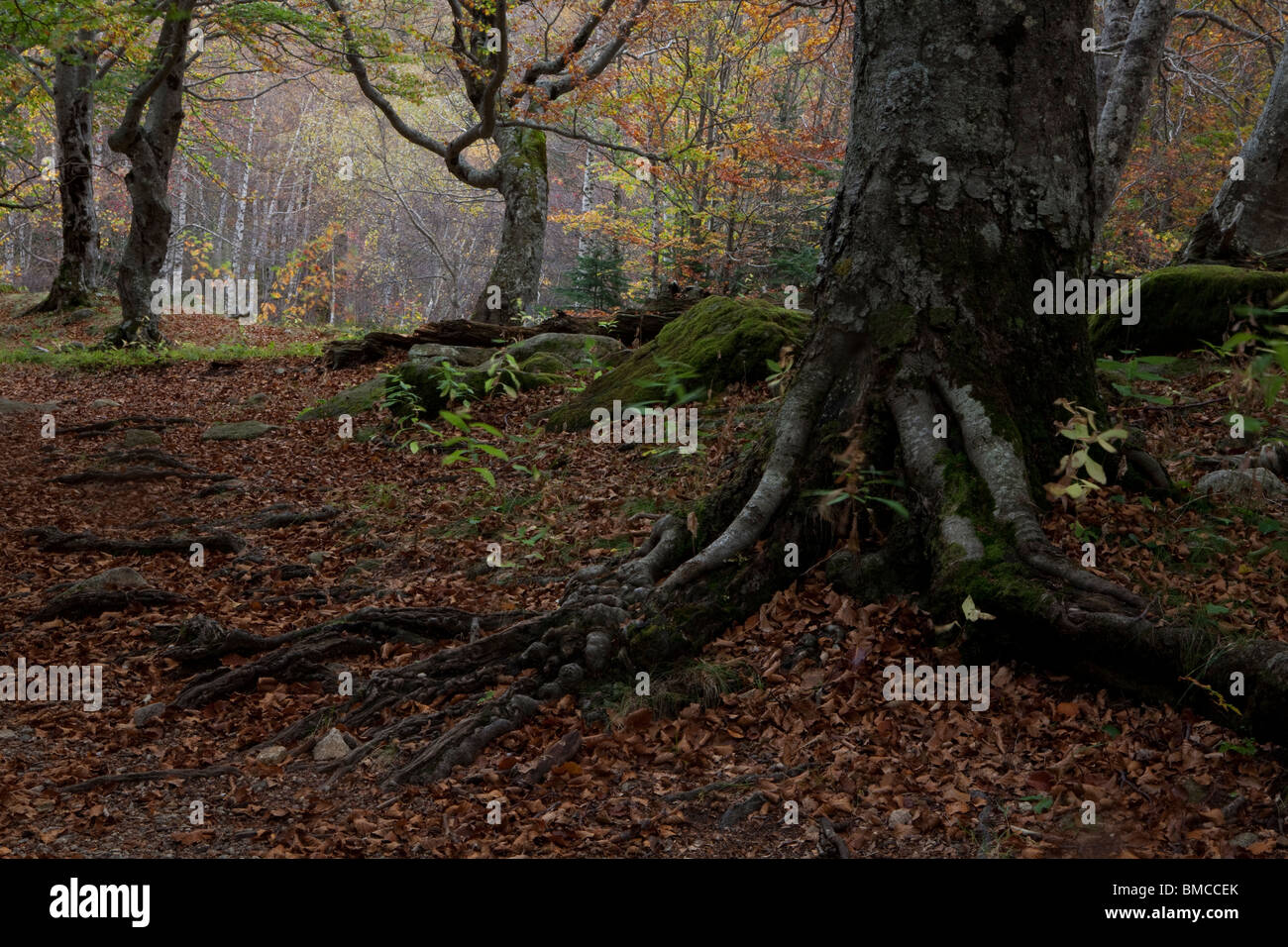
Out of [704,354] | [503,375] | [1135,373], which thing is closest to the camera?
[1135,373]

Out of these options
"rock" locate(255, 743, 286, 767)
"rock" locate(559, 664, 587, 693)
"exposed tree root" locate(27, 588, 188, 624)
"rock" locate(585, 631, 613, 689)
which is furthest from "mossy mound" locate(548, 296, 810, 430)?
"rock" locate(255, 743, 286, 767)

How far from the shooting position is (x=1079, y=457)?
4016mm

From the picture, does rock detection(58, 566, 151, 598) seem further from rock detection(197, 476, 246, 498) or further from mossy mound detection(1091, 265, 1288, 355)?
mossy mound detection(1091, 265, 1288, 355)

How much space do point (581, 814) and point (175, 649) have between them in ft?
9.78

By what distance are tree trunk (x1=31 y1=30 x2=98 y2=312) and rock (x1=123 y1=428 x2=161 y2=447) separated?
1177 cm

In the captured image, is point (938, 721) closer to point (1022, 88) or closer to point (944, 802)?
point (944, 802)

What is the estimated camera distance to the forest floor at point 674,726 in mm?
3066

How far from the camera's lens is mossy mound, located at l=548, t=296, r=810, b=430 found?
7.67 m

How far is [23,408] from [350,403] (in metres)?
4.62

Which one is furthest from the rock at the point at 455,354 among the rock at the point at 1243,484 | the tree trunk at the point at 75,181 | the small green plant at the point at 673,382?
the tree trunk at the point at 75,181

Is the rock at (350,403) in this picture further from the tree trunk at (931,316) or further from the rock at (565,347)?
the tree trunk at (931,316)

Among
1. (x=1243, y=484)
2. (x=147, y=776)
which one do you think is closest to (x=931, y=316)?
(x=1243, y=484)

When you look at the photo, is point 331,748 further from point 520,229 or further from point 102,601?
point 520,229
